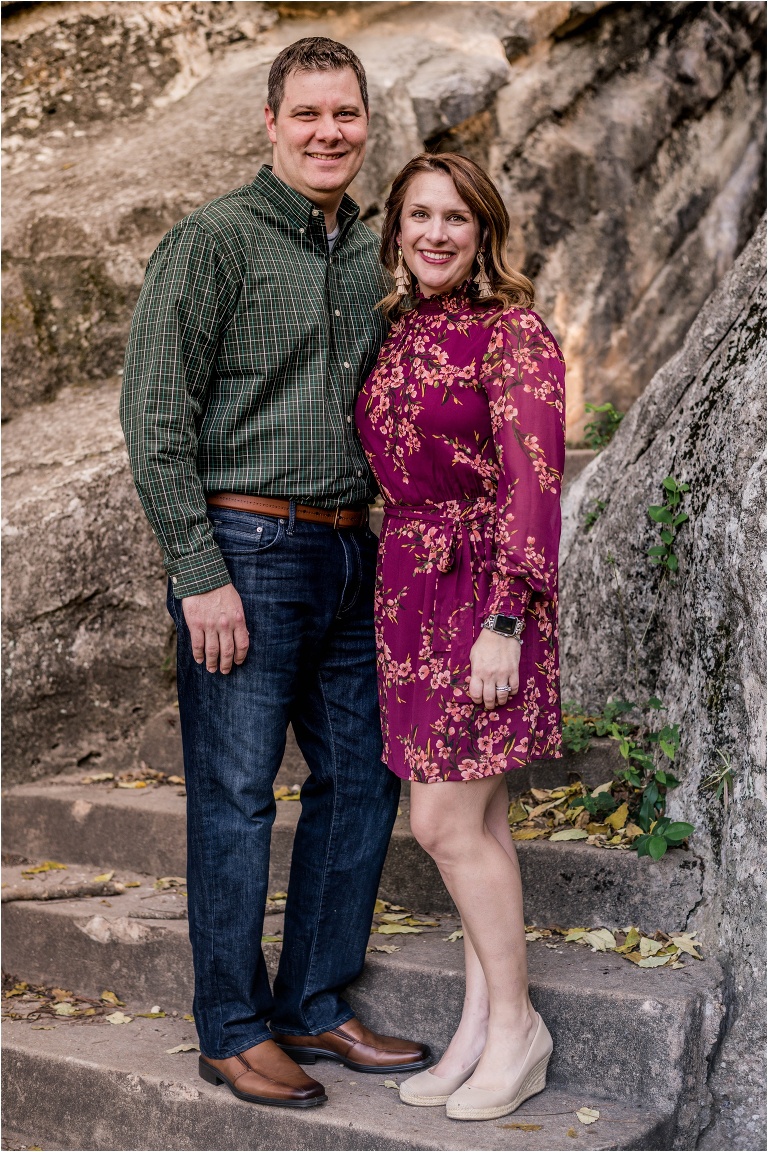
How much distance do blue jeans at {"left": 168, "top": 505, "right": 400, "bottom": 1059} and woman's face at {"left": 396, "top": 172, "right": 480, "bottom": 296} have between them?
0.64 meters

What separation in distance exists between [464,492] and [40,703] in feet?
7.81

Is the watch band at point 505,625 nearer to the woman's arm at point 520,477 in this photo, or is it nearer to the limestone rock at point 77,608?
the woman's arm at point 520,477

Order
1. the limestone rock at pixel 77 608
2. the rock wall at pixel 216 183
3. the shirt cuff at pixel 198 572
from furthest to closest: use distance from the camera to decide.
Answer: the rock wall at pixel 216 183
the limestone rock at pixel 77 608
the shirt cuff at pixel 198 572

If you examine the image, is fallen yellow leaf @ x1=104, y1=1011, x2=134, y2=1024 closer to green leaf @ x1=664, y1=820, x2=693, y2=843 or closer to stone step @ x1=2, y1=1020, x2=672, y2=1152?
stone step @ x1=2, y1=1020, x2=672, y2=1152

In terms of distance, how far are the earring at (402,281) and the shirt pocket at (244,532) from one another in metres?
0.60

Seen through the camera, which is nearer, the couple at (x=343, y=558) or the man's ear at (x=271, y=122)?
the couple at (x=343, y=558)

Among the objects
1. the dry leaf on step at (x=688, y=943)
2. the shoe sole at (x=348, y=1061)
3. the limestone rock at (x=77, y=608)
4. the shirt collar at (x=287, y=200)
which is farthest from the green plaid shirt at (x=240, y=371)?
the limestone rock at (x=77, y=608)

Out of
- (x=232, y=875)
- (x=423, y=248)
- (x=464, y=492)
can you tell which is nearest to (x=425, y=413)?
(x=464, y=492)

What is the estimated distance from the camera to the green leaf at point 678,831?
2.87m

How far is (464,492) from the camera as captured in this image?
2508 millimetres

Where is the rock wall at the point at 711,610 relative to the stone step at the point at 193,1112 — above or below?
above

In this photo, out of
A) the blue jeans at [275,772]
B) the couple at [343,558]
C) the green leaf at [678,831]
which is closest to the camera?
the couple at [343,558]

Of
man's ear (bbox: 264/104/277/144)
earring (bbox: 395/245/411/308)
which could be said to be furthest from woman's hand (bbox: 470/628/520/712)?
man's ear (bbox: 264/104/277/144)

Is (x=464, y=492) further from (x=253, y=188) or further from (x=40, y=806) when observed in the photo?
(x=40, y=806)
